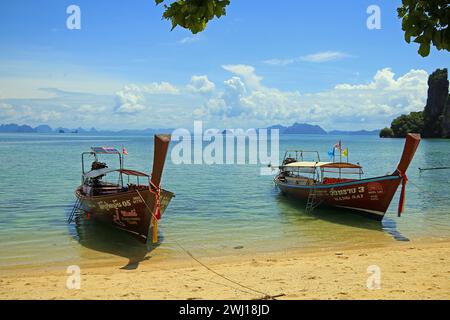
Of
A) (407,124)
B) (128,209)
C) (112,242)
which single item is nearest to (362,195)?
(128,209)

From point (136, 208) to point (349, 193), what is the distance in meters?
10.1

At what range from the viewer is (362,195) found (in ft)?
61.3

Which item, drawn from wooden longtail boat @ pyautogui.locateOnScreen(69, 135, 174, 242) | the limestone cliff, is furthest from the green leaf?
the limestone cliff

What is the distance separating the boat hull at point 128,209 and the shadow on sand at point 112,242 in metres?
0.36

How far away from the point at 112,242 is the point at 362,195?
10764mm

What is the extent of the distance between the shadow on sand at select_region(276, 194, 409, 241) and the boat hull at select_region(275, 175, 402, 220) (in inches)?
11.6

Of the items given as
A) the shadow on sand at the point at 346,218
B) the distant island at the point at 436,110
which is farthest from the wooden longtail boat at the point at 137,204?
the distant island at the point at 436,110

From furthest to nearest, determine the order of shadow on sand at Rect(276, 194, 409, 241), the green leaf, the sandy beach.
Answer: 1. shadow on sand at Rect(276, 194, 409, 241)
2. the sandy beach
3. the green leaf

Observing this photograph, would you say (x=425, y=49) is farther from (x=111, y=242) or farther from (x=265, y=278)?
(x=111, y=242)

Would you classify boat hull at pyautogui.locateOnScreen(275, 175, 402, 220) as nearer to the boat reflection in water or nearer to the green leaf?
the boat reflection in water

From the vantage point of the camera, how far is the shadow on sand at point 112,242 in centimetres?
1305

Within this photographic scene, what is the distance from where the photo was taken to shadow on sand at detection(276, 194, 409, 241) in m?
17.1

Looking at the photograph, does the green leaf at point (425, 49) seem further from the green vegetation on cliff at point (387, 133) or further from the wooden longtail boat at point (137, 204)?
the green vegetation on cliff at point (387, 133)

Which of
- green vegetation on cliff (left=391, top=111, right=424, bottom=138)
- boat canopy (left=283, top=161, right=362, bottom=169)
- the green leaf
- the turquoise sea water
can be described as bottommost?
the turquoise sea water
